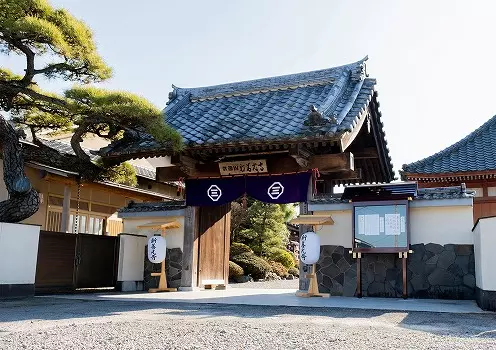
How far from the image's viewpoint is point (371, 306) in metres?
8.27

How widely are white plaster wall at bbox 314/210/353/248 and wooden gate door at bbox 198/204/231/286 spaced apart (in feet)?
10.5

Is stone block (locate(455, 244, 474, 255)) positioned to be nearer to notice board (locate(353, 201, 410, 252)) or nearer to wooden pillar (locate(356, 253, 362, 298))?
notice board (locate(353, 201, 410, 252))

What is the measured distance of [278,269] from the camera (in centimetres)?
2189

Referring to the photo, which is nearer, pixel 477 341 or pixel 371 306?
pixel 477 341

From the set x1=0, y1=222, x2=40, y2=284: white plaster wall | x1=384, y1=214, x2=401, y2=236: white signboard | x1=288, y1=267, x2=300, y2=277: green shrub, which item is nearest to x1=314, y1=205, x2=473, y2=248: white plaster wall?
x1=384, y1=214, x2=401, y2=236: white signboard

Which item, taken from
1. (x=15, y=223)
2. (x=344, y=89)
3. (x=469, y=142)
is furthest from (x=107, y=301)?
(x=469, y=142)

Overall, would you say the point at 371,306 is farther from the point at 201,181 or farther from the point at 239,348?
the point at 201,181

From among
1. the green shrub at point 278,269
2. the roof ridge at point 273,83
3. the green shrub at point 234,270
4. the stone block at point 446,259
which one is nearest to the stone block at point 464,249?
the stone block at point 446,259

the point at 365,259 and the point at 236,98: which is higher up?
the point at 236,98

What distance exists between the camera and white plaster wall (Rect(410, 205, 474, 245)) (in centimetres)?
1009

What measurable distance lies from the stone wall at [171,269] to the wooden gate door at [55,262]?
2.00 metres

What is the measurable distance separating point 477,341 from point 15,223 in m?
8.36

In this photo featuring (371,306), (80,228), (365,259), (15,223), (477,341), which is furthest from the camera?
(80,228)

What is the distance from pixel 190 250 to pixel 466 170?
6.89 meters
